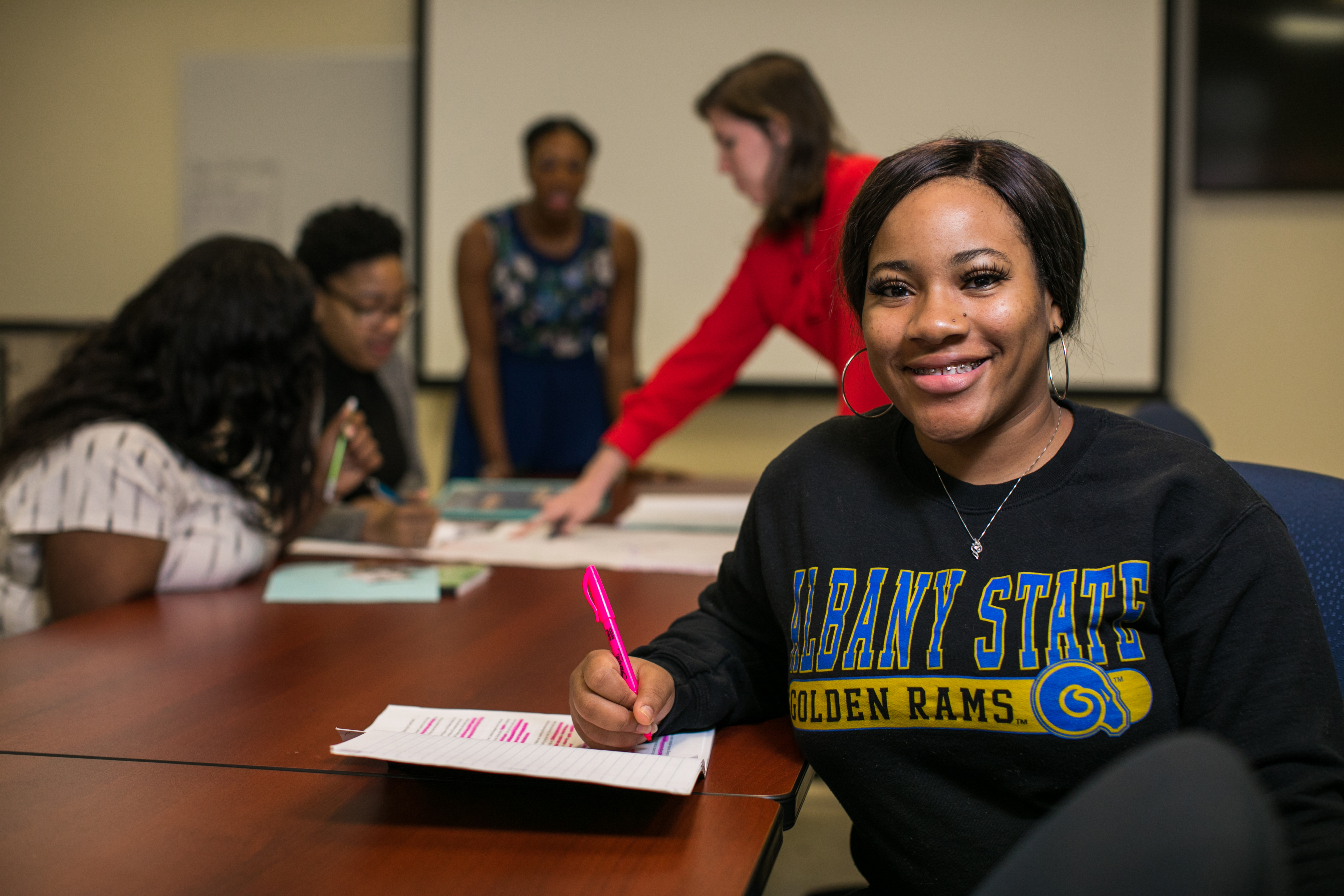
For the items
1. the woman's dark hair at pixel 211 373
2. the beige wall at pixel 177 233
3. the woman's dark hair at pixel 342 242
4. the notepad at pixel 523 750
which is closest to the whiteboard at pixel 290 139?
the beige wall at pixel 177 233

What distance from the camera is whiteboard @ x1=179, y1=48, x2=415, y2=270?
3.75 meters

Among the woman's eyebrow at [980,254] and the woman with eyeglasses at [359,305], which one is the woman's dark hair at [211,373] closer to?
the woman with eyeglasses at [359,305]

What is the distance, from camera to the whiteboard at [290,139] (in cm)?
375

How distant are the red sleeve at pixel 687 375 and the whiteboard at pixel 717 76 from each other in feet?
5.00

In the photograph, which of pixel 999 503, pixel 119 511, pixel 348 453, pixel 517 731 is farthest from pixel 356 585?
pixel 999 503

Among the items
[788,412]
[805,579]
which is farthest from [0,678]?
[788,412]

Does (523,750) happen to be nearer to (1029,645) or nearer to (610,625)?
(610,625)

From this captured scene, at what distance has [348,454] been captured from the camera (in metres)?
1.92

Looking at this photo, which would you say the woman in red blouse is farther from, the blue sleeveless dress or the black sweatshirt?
the blue sleeveless dress

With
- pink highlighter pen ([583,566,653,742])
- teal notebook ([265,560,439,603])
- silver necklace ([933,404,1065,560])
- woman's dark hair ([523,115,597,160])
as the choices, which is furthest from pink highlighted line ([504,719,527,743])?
woman's dark hair ([523,115,597,160])

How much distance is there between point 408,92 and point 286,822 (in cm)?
335

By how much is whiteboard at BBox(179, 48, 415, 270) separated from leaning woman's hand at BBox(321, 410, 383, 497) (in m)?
1.96

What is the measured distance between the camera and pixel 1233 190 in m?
3.34

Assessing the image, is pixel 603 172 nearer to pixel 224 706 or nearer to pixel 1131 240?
pixel 1131 240
